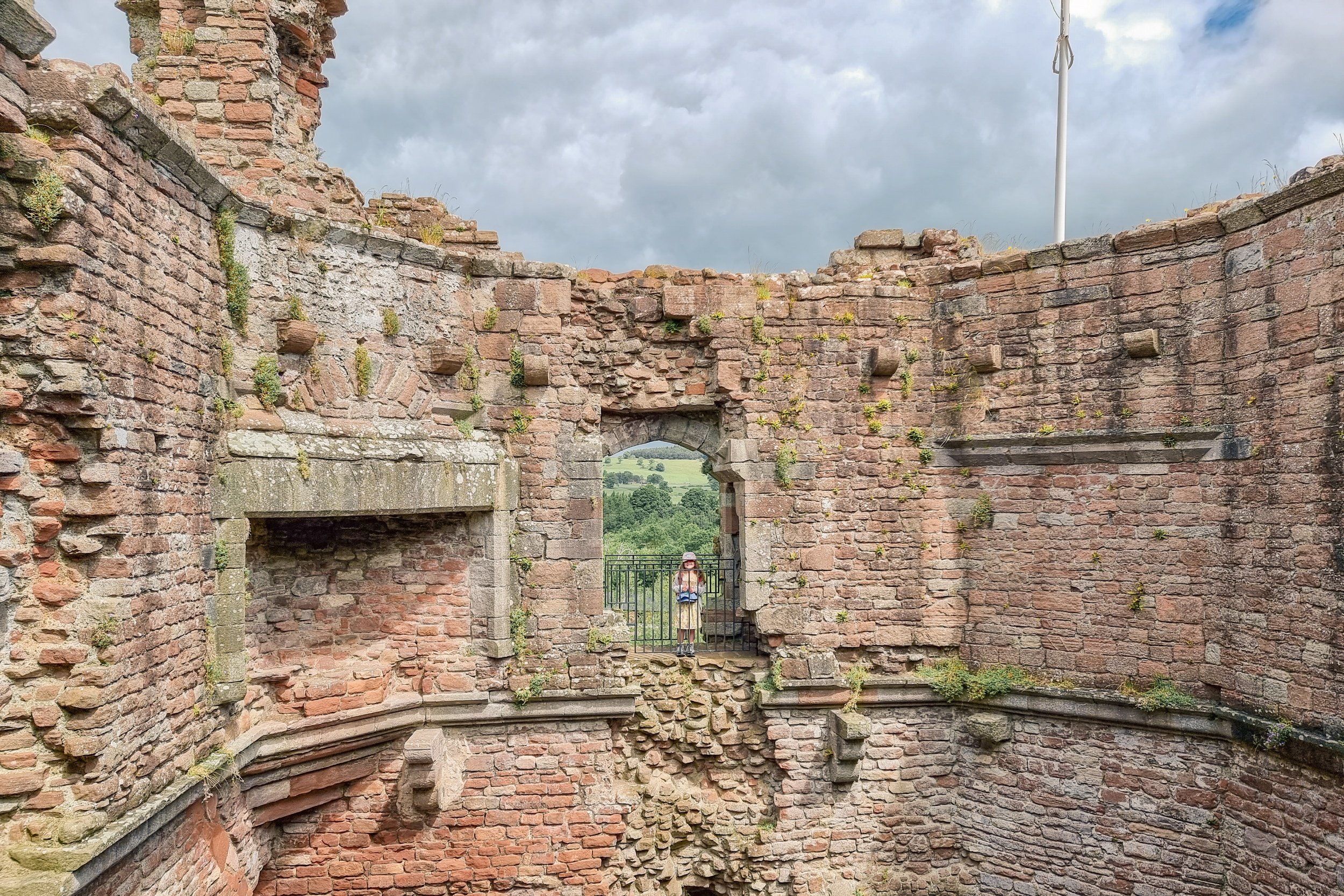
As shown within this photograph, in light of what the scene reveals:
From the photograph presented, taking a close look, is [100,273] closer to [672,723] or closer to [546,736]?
[546,736]

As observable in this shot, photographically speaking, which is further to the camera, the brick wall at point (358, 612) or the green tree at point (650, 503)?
the green tree at point (650, 503)

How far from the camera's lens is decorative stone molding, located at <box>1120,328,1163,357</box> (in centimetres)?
800

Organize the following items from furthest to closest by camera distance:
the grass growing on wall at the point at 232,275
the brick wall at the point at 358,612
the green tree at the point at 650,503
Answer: the green tree at the point at 650,503 → the brick wall at the point at 358,612 → the grass growing on wall at the point at 232,275

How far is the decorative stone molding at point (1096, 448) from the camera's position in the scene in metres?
7.78

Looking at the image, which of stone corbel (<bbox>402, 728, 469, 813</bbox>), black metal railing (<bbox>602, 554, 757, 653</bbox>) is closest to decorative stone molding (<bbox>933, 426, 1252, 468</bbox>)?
black metal railing (<bbox>602, 554, 757, 653</bbox>)

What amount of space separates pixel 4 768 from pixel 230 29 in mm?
6418

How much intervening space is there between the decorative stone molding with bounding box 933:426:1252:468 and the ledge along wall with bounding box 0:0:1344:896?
0.04 metres

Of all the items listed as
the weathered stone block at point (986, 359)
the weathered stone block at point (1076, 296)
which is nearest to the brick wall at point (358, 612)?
the weathered stone block at point (986, 359)

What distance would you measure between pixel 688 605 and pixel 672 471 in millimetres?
62181

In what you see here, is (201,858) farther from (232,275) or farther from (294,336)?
(232,275)

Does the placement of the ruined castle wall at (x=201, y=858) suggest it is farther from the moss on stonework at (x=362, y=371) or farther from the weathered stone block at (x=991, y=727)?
the weathered stone block at (x=991, y=727)

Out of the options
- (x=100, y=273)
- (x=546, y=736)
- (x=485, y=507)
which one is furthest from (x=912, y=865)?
(x=100, y=273)

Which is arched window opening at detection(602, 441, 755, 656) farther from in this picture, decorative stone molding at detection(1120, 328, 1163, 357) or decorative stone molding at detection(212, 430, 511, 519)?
decorative stone molding at detection(1120, 328, 1163, 357)

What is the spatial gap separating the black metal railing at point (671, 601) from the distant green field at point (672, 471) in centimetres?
4081
